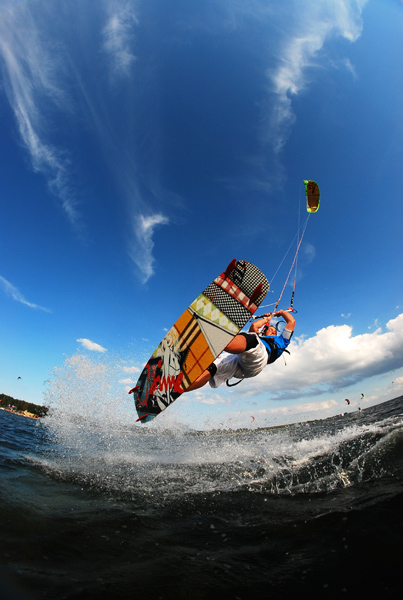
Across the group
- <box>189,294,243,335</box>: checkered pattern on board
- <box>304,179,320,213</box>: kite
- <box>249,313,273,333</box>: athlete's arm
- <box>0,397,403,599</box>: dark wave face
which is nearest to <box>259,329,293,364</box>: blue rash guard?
<box>249,313,273,333</box>: athlete's arm

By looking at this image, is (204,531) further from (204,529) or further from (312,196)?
(312,196)

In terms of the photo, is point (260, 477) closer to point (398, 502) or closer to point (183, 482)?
point (183, 482)

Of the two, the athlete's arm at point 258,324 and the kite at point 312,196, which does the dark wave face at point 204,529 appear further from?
the kite at point 312,196

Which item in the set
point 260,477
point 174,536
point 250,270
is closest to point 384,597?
point 174,536

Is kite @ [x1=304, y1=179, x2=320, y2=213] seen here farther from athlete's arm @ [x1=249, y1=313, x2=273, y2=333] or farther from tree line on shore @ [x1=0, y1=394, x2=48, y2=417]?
tree line on shore @ [x1=0, y1=394, x2=48, y2=417]

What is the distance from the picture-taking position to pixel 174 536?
3070mm

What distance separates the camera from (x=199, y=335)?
6.47 metres

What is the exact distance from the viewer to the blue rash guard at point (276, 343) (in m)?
6.73

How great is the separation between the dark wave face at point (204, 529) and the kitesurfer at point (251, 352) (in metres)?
2.12

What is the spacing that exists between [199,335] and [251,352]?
4.35ft

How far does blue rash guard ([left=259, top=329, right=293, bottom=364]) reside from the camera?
6.73m

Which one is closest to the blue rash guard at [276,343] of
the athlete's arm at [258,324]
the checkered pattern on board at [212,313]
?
the athlete's arm at [258,324]

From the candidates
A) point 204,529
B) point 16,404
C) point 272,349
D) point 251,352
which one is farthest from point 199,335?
point 16,404

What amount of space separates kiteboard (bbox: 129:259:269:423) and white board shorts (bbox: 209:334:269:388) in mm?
628
